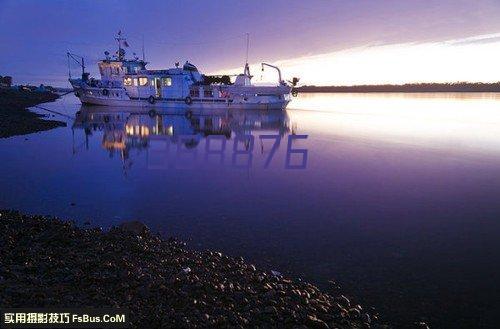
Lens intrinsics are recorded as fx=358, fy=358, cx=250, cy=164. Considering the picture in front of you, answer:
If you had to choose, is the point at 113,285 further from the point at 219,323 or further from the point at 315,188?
the point at 315,188

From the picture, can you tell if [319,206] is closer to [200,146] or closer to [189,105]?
[200,146]

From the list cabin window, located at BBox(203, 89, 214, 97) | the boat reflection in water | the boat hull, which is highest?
cabin window, located at BBox(203, 89, 214, 97)

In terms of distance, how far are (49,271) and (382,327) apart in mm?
5754

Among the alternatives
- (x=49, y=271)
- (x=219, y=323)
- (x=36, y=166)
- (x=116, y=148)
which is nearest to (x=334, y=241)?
(x=219, y=323)

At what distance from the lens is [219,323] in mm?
5238

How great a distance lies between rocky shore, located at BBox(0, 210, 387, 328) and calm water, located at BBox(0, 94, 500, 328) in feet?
3.05

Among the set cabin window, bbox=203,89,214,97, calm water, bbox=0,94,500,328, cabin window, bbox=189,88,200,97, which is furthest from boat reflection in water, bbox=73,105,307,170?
cabin window, bbox=189,88,200,97

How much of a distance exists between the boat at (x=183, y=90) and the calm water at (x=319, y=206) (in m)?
38.0

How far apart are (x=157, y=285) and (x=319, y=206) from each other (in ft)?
24.1

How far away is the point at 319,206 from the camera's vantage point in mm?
12234

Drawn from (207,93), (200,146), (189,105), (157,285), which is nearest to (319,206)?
(157,285)

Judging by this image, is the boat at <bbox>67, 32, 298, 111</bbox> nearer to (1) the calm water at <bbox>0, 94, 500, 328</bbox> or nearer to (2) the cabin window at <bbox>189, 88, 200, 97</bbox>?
(2) the cabin window at <bbox>189, 88, 200, 97</bbox>

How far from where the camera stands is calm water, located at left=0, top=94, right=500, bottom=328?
7281 millimetres

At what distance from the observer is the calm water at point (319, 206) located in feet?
23.9
